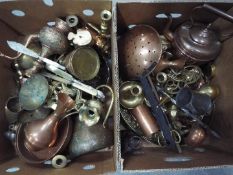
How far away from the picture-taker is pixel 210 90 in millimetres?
861

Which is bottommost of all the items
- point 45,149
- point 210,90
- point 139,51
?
point 45,149

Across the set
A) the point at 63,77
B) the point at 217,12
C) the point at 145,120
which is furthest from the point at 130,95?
the point at 217,12

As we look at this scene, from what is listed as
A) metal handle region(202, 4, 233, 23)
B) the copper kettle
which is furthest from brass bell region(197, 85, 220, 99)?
metal handle region(202, 4, 233, 23)

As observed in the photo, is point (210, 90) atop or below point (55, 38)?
below

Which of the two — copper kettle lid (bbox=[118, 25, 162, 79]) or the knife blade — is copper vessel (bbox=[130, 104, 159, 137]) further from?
the knife blade

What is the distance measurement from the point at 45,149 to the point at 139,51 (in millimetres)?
348

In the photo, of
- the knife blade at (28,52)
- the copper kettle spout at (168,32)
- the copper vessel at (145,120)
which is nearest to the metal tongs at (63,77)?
the knife blade at (28,52)

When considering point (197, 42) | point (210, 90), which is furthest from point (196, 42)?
point (210, 90)

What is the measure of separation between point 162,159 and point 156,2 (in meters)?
0.38

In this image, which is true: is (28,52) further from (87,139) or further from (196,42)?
(196,42)

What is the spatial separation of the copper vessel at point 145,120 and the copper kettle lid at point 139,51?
9 centimetres

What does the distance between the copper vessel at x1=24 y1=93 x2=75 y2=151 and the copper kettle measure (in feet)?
1.01

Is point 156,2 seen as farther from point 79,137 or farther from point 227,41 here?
point 79,137

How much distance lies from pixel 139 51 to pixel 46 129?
307 millimetres
